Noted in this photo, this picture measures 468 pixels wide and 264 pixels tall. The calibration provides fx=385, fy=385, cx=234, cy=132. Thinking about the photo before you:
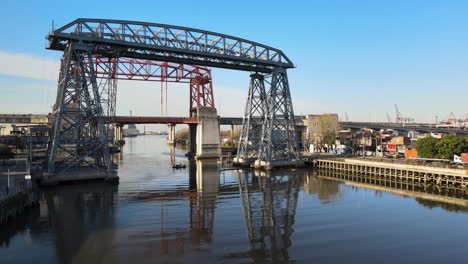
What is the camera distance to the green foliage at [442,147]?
156ft

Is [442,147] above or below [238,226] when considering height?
above

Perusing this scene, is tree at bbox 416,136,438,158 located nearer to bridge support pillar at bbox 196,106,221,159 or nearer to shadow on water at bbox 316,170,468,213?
shadow on water at bbox 316,170,468,213

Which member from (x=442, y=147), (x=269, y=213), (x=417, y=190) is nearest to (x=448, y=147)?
(x=442, y=147)

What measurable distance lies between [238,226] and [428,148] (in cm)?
3735

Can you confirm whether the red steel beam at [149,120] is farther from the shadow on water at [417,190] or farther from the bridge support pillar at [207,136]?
the shadow on water at [417,190]

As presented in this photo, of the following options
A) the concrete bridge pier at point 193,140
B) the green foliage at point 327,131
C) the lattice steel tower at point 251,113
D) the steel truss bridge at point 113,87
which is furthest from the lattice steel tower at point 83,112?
the green foliage at point 327,131

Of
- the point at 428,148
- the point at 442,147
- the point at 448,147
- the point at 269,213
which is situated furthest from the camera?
the point at 428,148

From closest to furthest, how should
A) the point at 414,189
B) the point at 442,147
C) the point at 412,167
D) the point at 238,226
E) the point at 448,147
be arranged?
1. the point at 238,226
2. the point at 414,189
3. the point at 412,167
4. the point at 448,147
5. the point at 442,147

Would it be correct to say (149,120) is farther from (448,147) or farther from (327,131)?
(448,147)

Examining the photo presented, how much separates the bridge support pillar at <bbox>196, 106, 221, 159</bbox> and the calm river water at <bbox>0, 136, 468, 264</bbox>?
38563 millimetres

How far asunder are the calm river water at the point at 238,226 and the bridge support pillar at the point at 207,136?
1518 inches

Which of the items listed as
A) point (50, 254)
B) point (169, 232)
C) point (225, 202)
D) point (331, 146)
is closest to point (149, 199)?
point (225, 202)

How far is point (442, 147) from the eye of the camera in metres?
49.0

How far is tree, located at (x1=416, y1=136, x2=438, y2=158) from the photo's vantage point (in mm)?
50406
